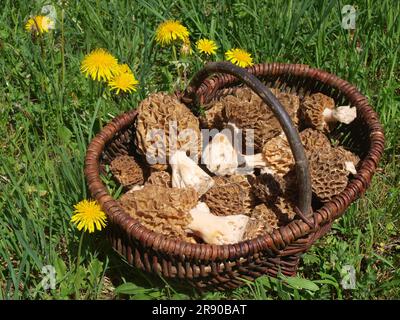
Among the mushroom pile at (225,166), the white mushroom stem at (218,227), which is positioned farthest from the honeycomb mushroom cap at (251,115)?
the white mushroom stem at (218,227)

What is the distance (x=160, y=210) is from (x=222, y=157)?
0.37 meters

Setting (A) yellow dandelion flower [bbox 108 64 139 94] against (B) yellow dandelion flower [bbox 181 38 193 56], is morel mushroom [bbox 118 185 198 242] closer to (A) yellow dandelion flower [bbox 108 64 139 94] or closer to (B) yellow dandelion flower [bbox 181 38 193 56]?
(A) yellow dandelion flower [bbox 108 64 139 94]

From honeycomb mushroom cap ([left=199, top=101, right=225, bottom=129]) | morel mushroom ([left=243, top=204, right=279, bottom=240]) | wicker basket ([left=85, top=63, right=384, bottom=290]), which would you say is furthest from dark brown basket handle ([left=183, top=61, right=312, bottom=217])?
honeycomb mushroom cap ([left=199, top=101, right=225, bottom=129])

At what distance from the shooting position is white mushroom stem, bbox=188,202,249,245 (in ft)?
5.74

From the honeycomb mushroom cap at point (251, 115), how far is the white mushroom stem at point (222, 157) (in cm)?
8

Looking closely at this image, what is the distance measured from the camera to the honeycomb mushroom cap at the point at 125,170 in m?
2.00

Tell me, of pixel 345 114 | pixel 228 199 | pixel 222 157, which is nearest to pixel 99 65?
pixel 222 157

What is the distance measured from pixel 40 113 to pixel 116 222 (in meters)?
0.78

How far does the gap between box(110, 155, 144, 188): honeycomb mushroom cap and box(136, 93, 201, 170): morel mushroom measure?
57 millimetres

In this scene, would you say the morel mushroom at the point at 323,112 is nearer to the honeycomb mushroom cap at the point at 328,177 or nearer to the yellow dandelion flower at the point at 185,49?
the honeycomb mushroom cap at the point at 328,177

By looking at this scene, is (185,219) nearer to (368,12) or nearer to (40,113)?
(40,113)

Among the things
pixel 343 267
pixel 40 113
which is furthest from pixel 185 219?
pixel 40 113

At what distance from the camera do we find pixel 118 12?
100 inches

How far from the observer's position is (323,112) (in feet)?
6.84
